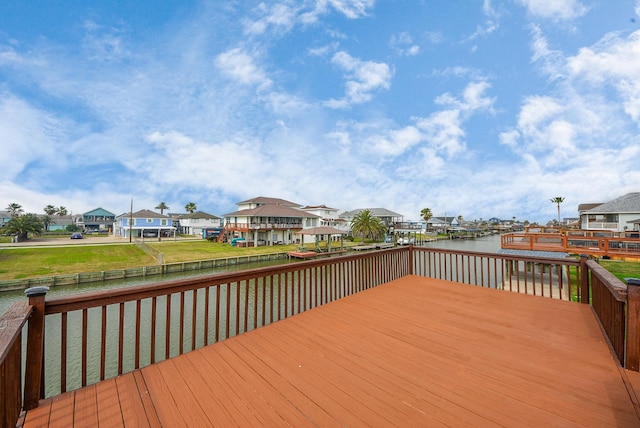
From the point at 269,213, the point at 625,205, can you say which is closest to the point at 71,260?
the point at 269,213

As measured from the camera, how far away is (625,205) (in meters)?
22.8

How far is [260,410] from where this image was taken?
66.5 inches

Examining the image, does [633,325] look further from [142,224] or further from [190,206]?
[190,206]

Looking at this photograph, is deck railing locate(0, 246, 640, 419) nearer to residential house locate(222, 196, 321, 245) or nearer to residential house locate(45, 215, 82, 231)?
residential house locate(222, 196, 321, 245)

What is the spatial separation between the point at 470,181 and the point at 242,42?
26865 mm

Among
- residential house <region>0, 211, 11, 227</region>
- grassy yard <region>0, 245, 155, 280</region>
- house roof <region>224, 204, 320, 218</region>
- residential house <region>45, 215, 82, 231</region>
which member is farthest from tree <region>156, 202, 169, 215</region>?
grassy yard <region>0, 245, 155, 280</region>

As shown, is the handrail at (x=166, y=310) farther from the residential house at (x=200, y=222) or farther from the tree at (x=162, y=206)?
the tree at (x=162, y=206)

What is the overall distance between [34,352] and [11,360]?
261 millimetres

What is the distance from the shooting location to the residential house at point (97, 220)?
Answer: 51.3 metres

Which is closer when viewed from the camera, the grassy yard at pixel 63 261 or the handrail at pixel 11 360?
the handrail at pixel 11 360

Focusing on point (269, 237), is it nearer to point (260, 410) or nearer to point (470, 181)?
point (470, 181)

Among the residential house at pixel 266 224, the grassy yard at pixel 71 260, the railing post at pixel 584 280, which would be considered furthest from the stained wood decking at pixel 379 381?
the residential house at pixel 266 224

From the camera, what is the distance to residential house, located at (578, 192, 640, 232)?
2162cm

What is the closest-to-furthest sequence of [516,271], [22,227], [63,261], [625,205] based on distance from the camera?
[516,271] < [63,261] < [625,205] < [22,227]
